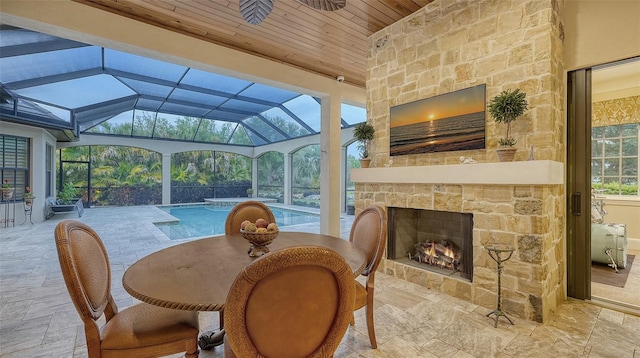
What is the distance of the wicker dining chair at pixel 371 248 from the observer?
2.00 m

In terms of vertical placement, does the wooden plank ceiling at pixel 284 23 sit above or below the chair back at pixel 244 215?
above

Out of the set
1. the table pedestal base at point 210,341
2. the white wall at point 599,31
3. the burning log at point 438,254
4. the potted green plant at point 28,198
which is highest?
the white wall at point 599,31

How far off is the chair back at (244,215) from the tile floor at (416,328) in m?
0.80

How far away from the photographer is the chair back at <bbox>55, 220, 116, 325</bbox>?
47.3 inches

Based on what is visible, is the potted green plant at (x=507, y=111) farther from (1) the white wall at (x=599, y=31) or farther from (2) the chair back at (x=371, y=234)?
(2) the chair back at (x=371, y=234)

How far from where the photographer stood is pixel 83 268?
131 cm

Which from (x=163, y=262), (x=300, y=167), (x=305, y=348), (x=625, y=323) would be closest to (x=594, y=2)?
(x=625, y=323)

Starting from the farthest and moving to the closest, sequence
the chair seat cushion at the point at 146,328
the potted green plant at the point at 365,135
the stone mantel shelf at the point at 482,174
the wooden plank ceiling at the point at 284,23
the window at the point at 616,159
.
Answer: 1. the window at the point at 616,159
2. the potted green plant at the point at 365,135
3. the wooden plank ceiling at the point at 284,23
4. the stone mantel shelf at the point at 482,174
5. the chair seat cushion at the point at 146,328

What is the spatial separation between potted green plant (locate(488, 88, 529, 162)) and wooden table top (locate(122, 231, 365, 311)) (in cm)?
167

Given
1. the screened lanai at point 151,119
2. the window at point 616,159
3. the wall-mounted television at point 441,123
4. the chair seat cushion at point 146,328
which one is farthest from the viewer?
the screened lanai at point 151,119

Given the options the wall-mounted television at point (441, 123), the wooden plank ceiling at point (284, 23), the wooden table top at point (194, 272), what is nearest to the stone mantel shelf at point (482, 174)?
the wall-mounted television at point (441, 123)

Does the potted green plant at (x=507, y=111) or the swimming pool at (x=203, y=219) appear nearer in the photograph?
the potted green plant at (x=507, y=111)

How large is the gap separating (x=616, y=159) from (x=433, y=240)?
13.3ft

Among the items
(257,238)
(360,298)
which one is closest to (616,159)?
(360,298)
